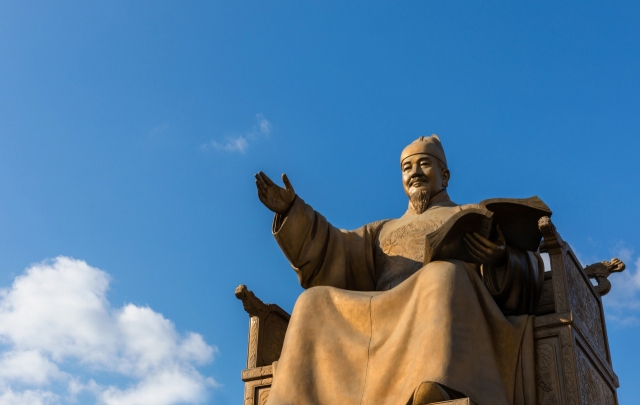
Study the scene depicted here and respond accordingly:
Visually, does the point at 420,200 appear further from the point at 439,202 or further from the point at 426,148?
the point at 426,148

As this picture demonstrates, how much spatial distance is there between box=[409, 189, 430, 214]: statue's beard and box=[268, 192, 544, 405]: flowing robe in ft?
4.06

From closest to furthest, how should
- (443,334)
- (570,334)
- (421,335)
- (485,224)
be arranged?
(443,334)
(421,335)
(570,334)
(485,224)

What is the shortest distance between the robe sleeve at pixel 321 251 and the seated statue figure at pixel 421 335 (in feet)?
0.18

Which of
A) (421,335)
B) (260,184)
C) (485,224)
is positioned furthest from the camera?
(260,184)

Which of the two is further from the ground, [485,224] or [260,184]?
[260,184]

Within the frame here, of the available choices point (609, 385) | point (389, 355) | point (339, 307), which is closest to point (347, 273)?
point (339, 307)

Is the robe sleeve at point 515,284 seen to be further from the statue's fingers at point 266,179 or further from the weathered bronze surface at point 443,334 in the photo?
the statue's fingers at point 266,179

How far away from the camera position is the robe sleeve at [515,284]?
6570mm

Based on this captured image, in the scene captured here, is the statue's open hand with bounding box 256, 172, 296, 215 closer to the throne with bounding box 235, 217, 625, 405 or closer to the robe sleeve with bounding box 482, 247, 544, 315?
the throne with bounding box 235, 217, 625, 405

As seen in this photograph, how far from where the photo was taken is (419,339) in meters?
5.87

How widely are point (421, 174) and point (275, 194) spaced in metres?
1.46

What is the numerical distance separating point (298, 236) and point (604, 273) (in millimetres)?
2368

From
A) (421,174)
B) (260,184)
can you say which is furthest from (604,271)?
(260,184)

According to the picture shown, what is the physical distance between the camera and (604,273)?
7289 mm
